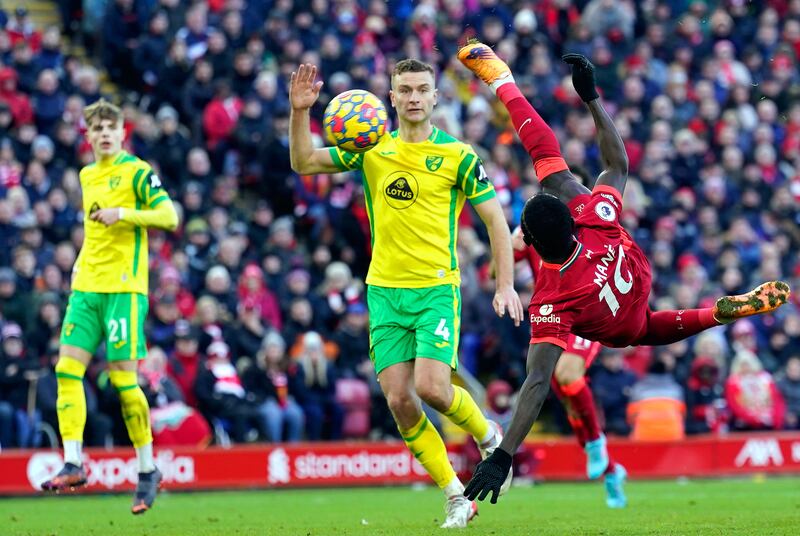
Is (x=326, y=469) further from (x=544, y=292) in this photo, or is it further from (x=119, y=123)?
(x=544, y=292)

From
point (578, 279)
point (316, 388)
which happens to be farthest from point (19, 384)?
point (578, 279)

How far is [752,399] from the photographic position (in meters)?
18.7

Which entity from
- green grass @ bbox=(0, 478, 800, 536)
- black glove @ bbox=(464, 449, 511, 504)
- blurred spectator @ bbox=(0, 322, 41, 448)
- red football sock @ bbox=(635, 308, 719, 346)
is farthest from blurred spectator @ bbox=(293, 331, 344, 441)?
black glove @ bbox=(464, 449, 511, 504)

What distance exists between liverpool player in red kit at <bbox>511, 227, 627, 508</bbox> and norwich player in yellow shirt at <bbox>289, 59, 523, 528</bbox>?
88.3 inches

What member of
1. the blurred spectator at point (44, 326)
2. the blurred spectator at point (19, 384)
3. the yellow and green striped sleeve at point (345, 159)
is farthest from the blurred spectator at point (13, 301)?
the yellow and green striped sleeve at point (345, 159)

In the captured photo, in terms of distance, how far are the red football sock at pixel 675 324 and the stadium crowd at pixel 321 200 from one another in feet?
10.5

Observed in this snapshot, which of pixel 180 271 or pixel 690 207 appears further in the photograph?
pixel 690 207

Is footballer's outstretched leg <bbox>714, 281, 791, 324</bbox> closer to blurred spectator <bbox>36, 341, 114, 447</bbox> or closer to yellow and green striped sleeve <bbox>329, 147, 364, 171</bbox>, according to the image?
yellow and green striped sleeve <bbox>329, 147, 364, 171</bbox>

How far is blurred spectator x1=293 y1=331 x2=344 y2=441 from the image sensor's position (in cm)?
1739

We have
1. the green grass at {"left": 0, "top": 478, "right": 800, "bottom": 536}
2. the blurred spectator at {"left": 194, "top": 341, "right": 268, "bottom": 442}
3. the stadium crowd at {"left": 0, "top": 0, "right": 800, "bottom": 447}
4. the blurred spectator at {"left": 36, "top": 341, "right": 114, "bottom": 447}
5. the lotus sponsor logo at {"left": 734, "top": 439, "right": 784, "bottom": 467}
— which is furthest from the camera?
the lotus sponsor logo at {"left": 734, "top": 439, "right": 784, "bottom": 467}

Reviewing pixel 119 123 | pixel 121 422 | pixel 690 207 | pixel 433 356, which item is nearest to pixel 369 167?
pixel 433 356

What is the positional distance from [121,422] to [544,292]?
8598 mm

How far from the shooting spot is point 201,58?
19891 mm

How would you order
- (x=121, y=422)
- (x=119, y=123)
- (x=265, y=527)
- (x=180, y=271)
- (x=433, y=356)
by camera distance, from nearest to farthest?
(x=433, y=356)
(x=265, y=527)
(x=119, y=123)
(x=121, y=422)
(x=180, y=271)
